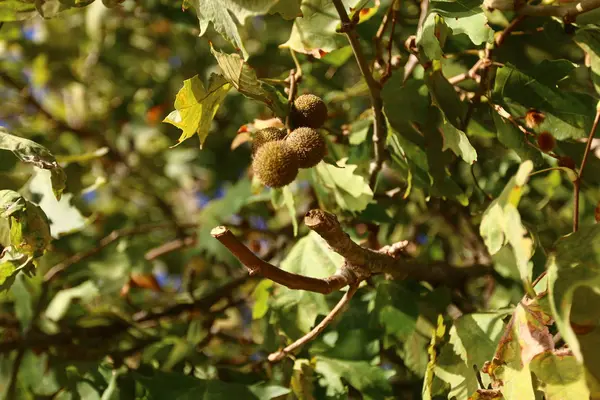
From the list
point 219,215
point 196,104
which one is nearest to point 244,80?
point 196,104

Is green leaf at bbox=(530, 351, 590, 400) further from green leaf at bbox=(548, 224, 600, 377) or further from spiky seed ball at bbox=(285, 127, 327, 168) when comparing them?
spiky seed ball at bbox=(285, 127, 327, 168)

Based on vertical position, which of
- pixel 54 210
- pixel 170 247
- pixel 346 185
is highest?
pixel 346 185

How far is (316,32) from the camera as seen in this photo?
1437 millimetres

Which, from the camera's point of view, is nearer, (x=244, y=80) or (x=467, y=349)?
(x=244, y=80)

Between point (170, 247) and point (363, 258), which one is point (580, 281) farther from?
point (170, 247)

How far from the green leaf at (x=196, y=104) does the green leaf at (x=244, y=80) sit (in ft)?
0.13

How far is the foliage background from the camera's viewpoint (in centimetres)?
109

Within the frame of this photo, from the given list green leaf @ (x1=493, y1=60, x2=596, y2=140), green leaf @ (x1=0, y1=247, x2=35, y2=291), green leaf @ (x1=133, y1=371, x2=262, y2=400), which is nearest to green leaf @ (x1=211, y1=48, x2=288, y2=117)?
green leaf @ (x1=493, y1=60, x2=596, y2=140)

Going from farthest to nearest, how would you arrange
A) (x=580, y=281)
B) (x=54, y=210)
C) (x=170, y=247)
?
(x=170, y=247)
(x=54, y=210)
(x=580, y=281)

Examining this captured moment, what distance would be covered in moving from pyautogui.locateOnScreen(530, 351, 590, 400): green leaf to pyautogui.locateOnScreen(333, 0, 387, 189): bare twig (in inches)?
24.4

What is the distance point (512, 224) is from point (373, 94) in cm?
52

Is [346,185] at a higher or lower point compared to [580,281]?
lower

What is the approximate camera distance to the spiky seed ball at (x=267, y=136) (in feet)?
4.05

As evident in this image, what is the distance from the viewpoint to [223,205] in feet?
7.11
